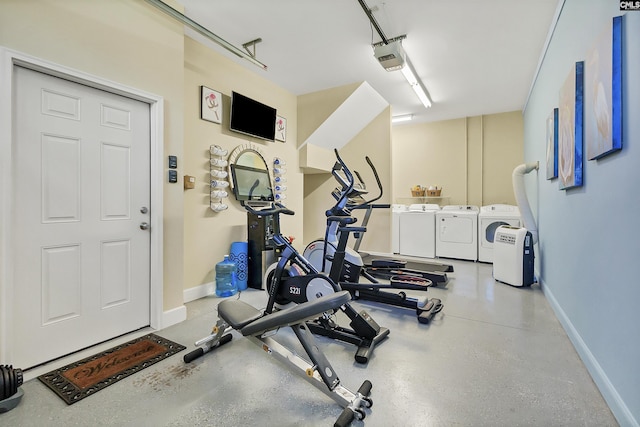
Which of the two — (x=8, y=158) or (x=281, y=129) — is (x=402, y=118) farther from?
(x=8, y=158)

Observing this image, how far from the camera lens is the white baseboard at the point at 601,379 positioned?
4.73ft

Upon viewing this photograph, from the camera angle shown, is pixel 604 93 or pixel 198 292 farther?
pixel 198 292

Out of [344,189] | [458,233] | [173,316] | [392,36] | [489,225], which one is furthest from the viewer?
[458,233]

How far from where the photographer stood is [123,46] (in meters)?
2.42

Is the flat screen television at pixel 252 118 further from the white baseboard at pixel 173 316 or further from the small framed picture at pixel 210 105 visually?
the white baseboard at pixel 173 316

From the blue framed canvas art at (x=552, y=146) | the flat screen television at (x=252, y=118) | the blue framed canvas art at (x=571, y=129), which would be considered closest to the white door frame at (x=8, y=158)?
the flat screen television at (x=252, y=118)

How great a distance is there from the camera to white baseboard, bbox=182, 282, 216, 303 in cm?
348

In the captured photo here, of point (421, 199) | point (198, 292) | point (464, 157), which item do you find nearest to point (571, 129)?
point (198, 292)

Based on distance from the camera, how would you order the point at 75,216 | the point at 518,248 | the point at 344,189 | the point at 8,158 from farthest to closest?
the point at 518,248, the point at 344,189, the point at 75,216, the point at 8,158

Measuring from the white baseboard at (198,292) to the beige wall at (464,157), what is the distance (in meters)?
5.43

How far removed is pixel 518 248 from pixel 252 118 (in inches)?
173

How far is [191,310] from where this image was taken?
A: 3.19 meters

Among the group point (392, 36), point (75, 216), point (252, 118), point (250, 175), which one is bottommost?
point (75, 216)

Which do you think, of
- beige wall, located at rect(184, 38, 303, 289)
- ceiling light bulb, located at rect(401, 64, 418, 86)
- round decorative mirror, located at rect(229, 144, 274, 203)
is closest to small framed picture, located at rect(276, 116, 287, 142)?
beige wall, located at rect(184, 38, 303, 289)
